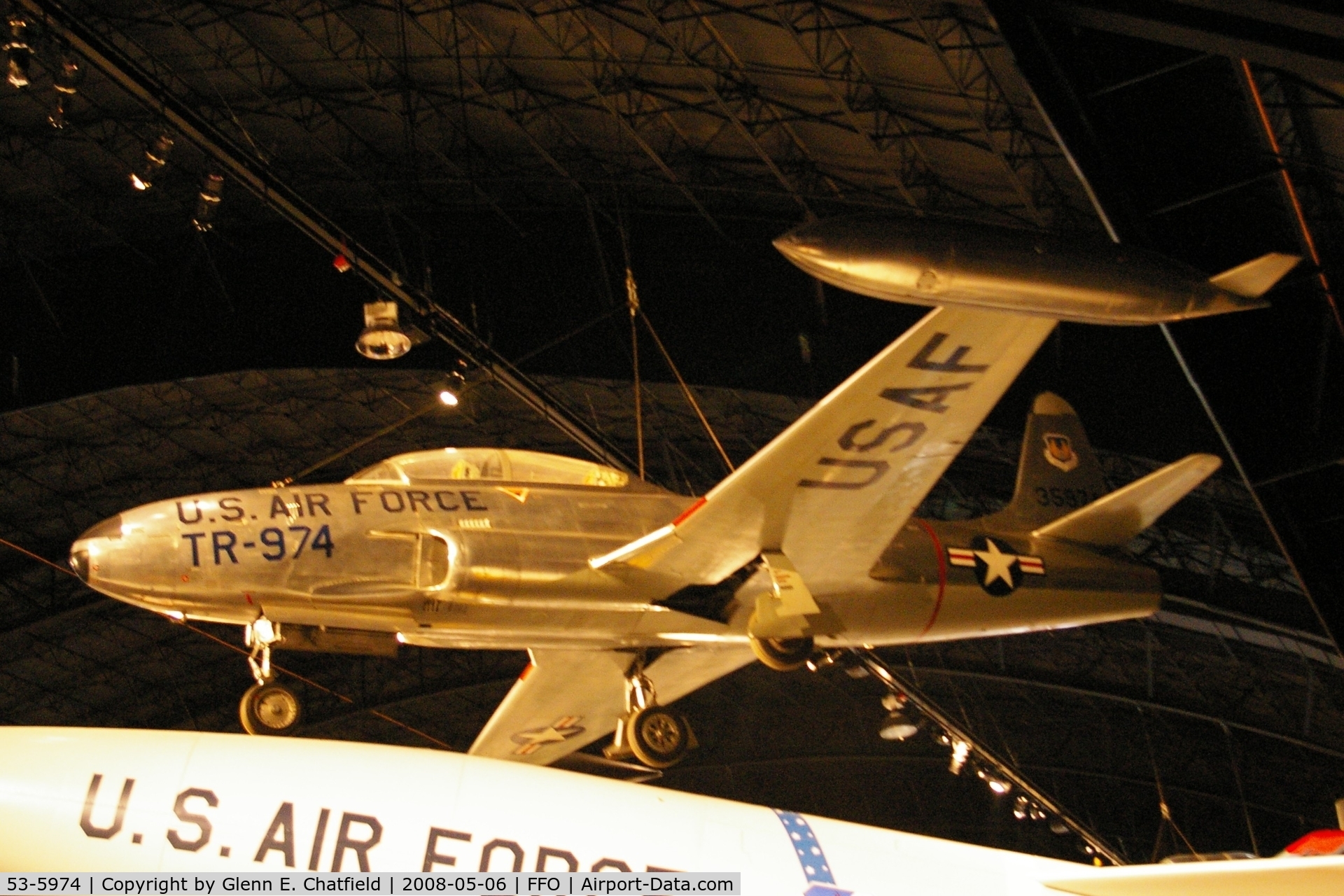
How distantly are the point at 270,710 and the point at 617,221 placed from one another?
1109cm

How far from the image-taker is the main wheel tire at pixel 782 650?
10820 mm

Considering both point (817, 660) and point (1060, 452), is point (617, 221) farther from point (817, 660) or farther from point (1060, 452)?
point (817, 660)

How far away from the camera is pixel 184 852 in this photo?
7.32 m

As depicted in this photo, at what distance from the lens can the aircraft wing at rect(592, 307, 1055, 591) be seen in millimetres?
9664

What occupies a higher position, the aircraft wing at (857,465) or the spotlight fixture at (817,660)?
the aircraft wing at (857,465)

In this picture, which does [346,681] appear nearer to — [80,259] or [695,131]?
[80,259]

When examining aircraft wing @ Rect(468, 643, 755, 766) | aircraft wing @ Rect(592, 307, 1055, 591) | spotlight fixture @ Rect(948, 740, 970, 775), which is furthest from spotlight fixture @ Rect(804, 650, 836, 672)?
spotlight fixture @ Rect(948, 740, 970, 775)

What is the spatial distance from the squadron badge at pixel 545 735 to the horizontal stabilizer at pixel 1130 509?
5101 millimetres

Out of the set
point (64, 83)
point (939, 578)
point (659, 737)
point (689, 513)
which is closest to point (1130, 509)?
point (939, 578)

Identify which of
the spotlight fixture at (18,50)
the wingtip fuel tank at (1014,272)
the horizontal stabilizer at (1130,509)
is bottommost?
the wingtip fuel tank at (1014,272)

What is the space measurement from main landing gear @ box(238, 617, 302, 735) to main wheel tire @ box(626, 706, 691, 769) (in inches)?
109

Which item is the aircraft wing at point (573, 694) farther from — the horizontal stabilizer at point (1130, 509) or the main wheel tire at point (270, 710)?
the horizontal stabilizer at point (1130, 509)

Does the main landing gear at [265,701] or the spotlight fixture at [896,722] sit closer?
the main landing gear at [265,701]

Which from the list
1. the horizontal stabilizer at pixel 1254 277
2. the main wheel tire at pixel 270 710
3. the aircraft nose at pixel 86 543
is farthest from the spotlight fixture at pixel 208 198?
the horizontal stabilizer at pixel 1254 277
